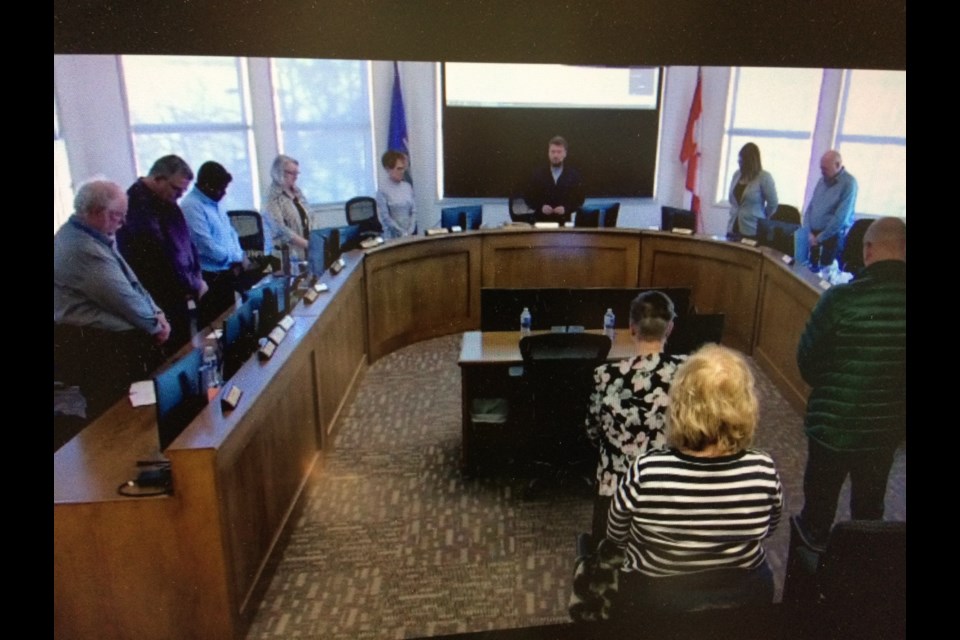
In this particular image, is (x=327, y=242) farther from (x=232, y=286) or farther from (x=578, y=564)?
(x=578, y=564)

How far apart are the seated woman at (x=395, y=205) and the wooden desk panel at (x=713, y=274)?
7.17ft

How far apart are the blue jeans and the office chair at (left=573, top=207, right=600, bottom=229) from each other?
1800mm

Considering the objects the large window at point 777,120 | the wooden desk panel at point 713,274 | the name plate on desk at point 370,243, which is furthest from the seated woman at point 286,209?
the large window at point 777,120

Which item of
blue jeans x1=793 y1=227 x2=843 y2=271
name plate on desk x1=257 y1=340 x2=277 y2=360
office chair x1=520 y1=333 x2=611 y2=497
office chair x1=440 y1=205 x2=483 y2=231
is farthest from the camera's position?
office chair x1=440 y1=205 x2=483 y2=231

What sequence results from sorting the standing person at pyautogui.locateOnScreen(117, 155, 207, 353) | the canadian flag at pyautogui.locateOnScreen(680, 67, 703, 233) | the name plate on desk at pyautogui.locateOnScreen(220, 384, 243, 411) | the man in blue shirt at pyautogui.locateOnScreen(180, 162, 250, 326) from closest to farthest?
1. the name plate on desk at pyautogui.locateOnScreen(220, 384, 243, 411)
2. the standing person at pyautogui.locateOnScreen(117, 155, 207, 353)
3. the man in blue shirt at pyautogui.locateOnScreen(180, 162, 250, 326)
4. the canadian flag at pyautogui.locateOnScreen(680, 67, 703, 233)

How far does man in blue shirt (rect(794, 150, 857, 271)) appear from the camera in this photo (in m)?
5.00

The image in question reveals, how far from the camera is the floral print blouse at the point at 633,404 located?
2.39m

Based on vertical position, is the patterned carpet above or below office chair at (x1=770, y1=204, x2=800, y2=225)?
below

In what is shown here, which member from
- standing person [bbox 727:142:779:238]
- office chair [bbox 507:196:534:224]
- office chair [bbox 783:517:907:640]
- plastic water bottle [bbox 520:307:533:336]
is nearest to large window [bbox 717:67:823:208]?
standing person [bbox 727:142:779:238]

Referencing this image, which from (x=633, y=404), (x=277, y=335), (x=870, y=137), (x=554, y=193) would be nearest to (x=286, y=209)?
(x=277, y=335)

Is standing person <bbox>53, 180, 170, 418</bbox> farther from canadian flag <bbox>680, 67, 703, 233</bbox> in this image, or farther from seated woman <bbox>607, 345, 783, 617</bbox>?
canadian flag <bbox>680, 67, 703, 233</bbox>

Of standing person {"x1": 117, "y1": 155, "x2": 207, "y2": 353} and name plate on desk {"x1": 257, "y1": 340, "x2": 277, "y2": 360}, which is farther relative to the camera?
standing person {"x1": 117, "y1": 155, "x2": 207, "y2": 353}

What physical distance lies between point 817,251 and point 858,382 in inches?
116

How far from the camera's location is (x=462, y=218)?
→ 19.8 feet
